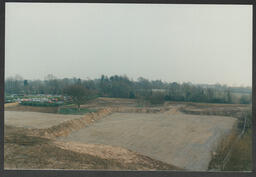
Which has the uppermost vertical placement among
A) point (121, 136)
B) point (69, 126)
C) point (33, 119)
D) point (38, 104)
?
point (38, 104)

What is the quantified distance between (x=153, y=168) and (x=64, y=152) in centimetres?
158

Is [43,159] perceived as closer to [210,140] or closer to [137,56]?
[137,56]

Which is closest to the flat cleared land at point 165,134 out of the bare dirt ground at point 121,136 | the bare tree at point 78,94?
the bare dirt ground at point 121,136

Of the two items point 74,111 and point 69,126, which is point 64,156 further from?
point 74,111

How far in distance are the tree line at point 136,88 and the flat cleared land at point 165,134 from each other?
34cm

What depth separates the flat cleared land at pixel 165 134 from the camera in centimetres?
337

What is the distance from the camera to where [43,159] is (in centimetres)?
337

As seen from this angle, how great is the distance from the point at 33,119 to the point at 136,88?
2032 mm

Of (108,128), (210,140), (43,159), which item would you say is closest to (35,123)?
(43,159)

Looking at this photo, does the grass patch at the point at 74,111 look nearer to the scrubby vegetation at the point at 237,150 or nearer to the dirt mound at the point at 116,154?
the dirt mound at the point at 116,154

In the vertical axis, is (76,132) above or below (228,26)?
below

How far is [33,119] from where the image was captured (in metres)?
3.65

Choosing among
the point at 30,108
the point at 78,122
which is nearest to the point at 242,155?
the point at 78,122

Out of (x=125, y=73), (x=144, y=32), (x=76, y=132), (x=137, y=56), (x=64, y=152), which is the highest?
(x=144, y=32)
